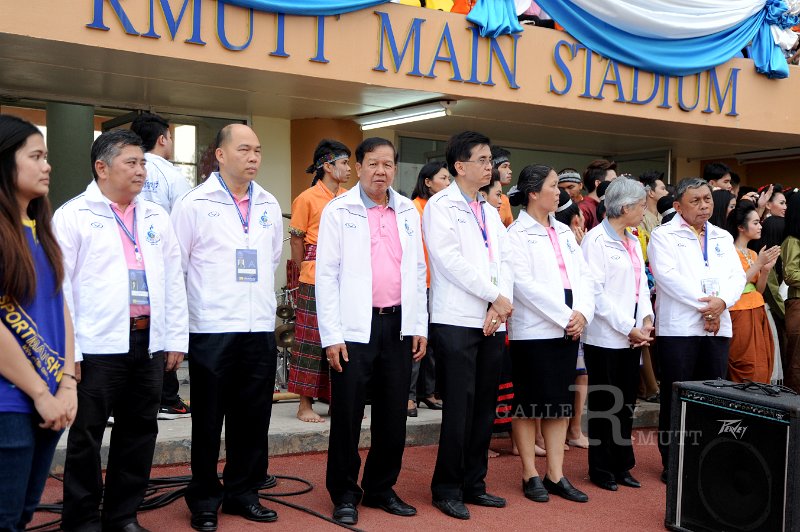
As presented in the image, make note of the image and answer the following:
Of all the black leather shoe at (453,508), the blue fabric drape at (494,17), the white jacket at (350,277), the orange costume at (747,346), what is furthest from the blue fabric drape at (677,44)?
the black leather shoe at (453,508)

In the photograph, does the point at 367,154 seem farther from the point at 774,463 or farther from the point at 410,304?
the point at 774,463

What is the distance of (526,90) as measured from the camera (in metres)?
8.61

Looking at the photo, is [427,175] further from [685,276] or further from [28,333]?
[28,333]

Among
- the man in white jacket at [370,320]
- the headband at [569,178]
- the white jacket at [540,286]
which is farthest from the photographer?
the headband at [569,178]

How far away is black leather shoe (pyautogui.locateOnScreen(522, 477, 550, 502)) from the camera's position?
5.31 m

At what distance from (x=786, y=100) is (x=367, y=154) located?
739 centimetres

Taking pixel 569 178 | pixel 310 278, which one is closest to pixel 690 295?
pixel 569 178

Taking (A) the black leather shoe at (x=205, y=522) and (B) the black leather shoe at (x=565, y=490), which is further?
(B) the black leather shoe at (x=565, y=490)

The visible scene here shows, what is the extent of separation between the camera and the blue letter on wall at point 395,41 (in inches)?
305

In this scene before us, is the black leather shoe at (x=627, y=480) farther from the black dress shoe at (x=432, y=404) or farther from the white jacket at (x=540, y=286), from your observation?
the black dress shoe at (x=432, y=404)

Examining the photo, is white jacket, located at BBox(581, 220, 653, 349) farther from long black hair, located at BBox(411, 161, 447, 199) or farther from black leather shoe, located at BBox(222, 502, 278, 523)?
black leather shoe, located at BBox(222, 502, 278, 523)

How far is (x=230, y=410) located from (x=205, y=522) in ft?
1.91

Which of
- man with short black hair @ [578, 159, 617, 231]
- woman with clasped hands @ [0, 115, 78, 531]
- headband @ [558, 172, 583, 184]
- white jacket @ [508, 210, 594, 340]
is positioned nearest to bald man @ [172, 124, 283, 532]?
woman with clasped hands @ [0, 115, 78, 531]

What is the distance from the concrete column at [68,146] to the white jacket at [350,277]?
15.1 ft
